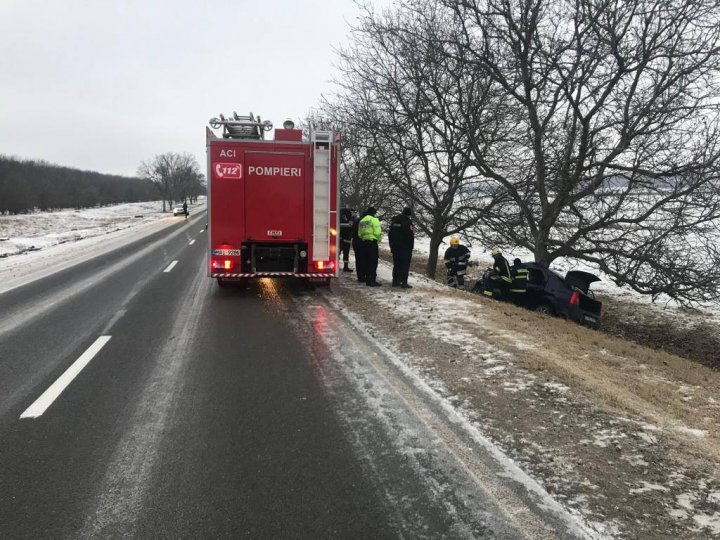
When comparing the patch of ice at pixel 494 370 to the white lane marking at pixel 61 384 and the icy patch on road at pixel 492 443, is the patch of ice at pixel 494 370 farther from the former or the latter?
the white lane marking at pixel 61 384

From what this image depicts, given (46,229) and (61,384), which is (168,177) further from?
(61,384)

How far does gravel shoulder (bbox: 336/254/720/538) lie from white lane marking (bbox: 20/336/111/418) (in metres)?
3.61

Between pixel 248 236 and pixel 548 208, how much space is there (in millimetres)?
7609

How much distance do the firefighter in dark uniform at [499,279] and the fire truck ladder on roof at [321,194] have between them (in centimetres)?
422

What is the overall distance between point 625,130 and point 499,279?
428 centimetres

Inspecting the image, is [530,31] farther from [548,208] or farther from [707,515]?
[707,515]

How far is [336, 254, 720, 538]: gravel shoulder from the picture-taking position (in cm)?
283

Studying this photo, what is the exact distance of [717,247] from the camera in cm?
1056

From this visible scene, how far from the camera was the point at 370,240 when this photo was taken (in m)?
10.3

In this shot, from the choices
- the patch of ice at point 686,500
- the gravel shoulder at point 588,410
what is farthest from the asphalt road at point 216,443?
the patch of ice at point 686,500

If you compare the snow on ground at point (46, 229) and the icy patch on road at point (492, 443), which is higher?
the icy patch on road at point (492, 443)

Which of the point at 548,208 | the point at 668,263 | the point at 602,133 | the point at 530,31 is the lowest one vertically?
the point at 668,263

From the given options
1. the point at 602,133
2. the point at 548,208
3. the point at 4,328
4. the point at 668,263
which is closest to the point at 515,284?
the point at 548,208

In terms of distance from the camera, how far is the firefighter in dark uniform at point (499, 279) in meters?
10.9
